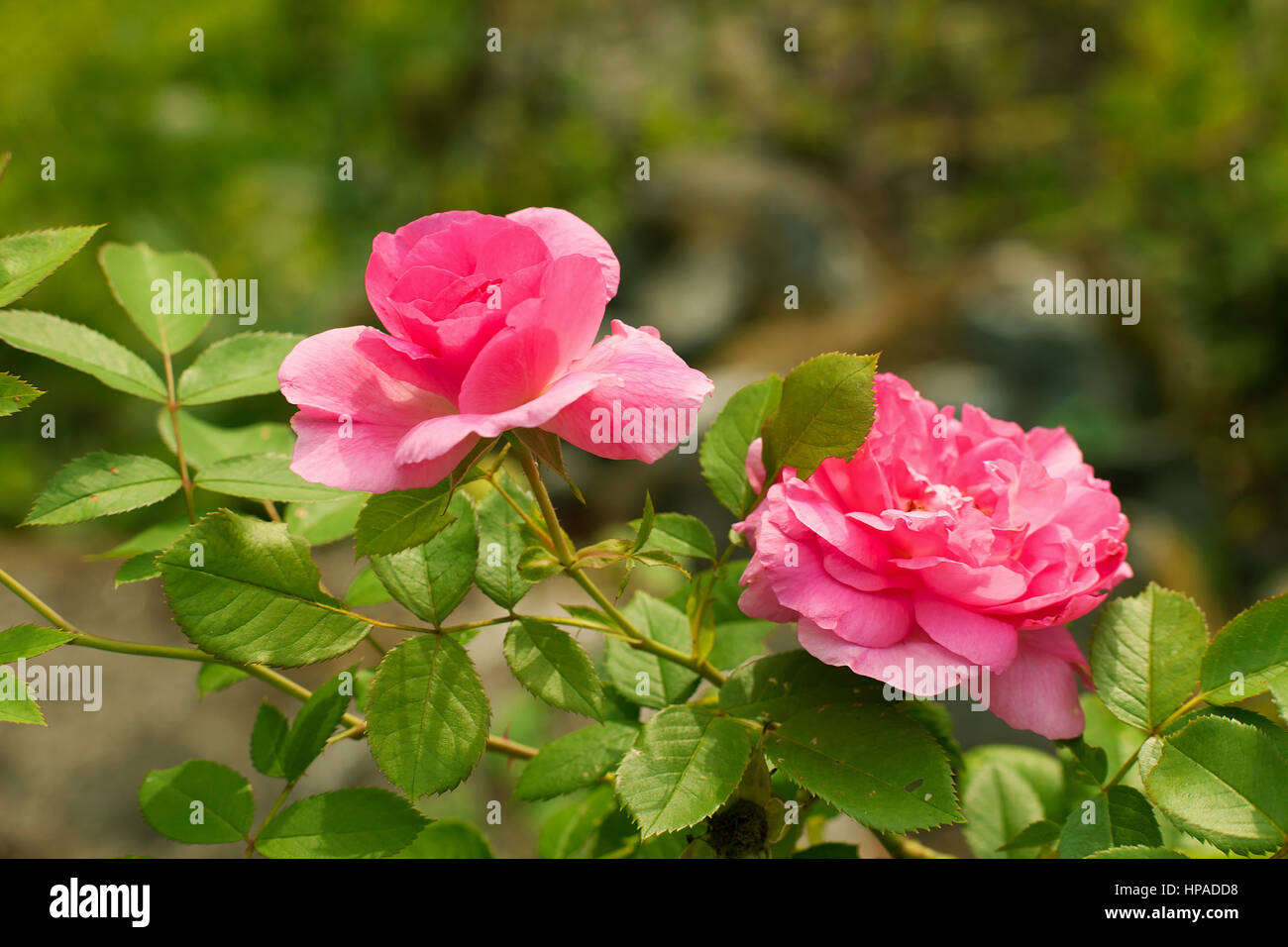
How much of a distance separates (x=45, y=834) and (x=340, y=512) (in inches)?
47.9

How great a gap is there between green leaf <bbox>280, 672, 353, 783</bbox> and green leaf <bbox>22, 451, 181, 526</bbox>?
0.12m

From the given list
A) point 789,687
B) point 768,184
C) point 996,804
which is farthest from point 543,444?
point 768,184

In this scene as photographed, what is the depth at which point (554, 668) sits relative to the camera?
1.18 ft

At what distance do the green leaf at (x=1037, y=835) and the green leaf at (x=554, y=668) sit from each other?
0.19 metres

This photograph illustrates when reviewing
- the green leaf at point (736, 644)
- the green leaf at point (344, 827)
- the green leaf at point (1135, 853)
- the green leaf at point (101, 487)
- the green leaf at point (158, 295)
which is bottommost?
the green leaf at point (344, 827)

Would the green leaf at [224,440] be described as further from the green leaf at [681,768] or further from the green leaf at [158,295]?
the green leaf at [681,768]

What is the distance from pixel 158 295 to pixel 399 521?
29 cm

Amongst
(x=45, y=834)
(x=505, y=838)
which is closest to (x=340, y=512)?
(x=505, y=838)

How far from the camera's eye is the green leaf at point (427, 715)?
332 millimetres

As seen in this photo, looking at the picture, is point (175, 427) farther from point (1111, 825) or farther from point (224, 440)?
point (1111, 825)

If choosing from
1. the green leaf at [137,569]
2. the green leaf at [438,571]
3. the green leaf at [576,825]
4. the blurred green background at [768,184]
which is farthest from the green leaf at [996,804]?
the blurred green background at [768,184]

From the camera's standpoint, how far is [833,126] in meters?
3.40

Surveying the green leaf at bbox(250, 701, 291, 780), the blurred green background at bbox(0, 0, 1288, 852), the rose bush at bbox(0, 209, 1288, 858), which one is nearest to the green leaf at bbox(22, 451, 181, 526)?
the rose bush at bbox(0, 209, 1288, 858)

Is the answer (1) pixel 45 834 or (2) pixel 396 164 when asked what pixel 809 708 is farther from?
(2) pixel 396 164
